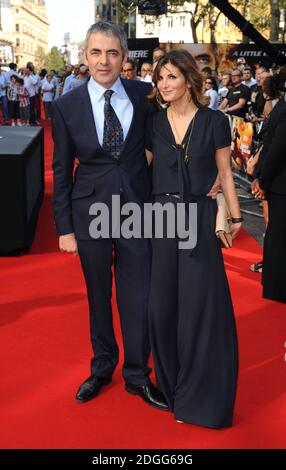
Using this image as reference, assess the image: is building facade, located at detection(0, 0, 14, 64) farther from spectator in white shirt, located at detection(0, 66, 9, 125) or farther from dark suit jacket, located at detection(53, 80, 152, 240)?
dark suit jacket, located at detection(53, 80, 152, 240)

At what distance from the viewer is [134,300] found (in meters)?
3.26

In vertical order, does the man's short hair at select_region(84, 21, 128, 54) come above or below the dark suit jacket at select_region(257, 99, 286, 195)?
above

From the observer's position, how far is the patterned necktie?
3.02m

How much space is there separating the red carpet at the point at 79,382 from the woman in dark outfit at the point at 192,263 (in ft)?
0.64

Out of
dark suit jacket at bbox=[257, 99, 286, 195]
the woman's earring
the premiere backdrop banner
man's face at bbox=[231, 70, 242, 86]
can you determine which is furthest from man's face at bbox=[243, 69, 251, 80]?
the woman's earring

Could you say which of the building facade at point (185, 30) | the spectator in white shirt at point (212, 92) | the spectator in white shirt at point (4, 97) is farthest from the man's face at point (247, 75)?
the building facade at point (185, 30)

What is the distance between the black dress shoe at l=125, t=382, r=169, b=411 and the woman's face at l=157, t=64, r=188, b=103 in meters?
1.57

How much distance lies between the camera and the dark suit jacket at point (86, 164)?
3.02 meters

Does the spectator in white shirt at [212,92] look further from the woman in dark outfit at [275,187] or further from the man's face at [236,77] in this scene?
the woman in dark outfit at [275,187]

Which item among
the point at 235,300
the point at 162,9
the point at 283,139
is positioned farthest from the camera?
the point at 162,9

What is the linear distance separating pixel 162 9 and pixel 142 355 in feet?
39.9
